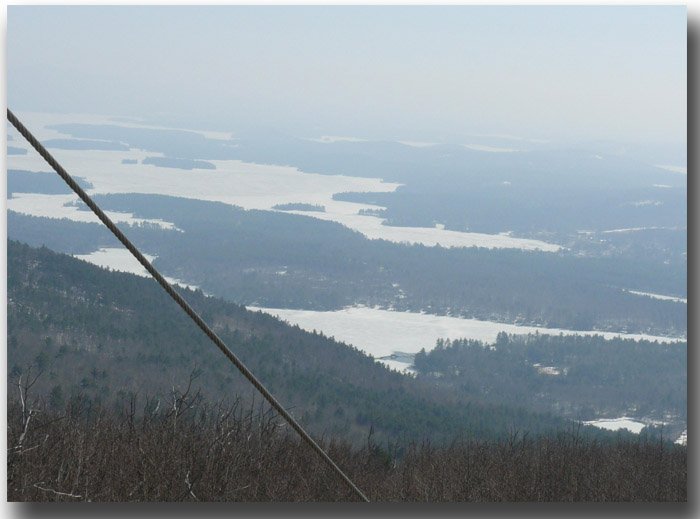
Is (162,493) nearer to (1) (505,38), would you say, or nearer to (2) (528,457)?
(2) (528,457)

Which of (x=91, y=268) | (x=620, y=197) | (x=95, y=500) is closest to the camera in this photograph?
(x=95, y=500)

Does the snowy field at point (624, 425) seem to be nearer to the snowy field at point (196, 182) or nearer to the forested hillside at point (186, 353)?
the forested hillside at point (186, 353)

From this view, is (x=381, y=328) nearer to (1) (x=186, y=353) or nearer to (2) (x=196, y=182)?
(1) (x=186, y=353)

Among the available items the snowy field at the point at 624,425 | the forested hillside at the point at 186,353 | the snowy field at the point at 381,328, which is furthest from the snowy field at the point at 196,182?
the snowy field at the point at 624,425

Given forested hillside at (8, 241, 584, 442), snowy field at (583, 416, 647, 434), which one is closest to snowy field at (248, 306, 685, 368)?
forested hillside at (8, 241, 584, 442)

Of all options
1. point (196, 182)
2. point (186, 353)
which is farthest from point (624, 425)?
point (186, 353)

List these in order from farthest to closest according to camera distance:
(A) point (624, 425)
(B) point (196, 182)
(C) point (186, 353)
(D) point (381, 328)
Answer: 1. (C) point (186, 353)
2. (D) point (381, 328)
3. (B) point (196, 182)
4. (A) point (624, 425)

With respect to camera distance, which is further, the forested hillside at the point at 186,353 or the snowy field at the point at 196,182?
the forested hillside at the point at 186,353

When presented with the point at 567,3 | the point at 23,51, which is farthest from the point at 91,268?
the point at 567,3
